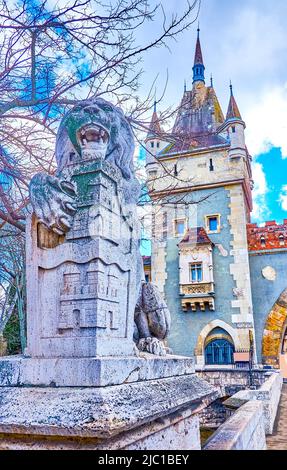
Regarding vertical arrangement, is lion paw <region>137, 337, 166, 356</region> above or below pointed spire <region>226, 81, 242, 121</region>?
below

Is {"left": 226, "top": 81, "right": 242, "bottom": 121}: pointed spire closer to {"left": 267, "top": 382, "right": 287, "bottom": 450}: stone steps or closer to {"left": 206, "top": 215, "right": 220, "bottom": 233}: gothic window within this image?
{"left": 206, "top": 215, "right": 220, "bottom": 233}: gothic window

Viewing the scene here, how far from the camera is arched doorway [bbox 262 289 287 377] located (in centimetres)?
1719

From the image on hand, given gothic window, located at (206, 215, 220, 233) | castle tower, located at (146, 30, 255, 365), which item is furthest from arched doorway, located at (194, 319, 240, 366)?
gothic window, located at (206, 215, 220, 233)

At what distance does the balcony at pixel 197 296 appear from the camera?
18.2 m

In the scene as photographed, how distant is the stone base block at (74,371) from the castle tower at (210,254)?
49.7 ft

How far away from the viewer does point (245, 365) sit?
16312 mm

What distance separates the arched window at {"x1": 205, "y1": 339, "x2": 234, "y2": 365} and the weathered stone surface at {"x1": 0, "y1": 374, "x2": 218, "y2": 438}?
53.1 ft

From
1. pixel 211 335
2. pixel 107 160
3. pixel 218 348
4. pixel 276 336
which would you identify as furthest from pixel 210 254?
pixel 107 160

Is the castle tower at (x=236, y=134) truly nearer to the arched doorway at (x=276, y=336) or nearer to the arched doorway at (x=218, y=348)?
the arched doorway at (x=276, y=336)

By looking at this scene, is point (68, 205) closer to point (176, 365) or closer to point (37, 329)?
point (37, 329)

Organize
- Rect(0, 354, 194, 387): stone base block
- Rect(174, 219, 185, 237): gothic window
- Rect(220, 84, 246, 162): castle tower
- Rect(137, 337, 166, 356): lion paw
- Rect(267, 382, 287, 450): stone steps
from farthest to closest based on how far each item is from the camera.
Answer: Rect(174, 219, 185, 237): gothic window → Rect(220, 84, 246, 162): castle tower → Rect(267, 382, 287, 450): stone steps → Rect(137, 337, 166, 356): lion paw → Rect(0, 354, 194, 387): stone base block

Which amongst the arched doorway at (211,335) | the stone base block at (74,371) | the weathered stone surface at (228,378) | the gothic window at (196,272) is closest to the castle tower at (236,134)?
the gothic window at (196,272)
